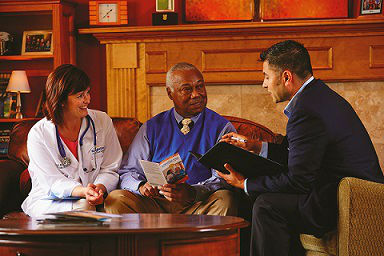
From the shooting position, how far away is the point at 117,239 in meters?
2.07

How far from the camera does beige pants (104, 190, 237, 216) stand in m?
2.99

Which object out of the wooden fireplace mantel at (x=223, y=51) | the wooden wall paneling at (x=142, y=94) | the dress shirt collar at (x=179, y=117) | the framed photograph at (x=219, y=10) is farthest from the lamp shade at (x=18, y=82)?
the dress shirt collar at (x=179, y=117)

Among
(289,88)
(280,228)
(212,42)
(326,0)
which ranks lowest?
(280,228)

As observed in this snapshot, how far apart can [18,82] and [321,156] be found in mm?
3173

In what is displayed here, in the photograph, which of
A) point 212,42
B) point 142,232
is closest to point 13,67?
point 212,42

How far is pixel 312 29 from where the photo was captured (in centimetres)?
468

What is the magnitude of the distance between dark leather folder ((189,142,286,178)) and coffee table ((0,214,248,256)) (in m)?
0.50

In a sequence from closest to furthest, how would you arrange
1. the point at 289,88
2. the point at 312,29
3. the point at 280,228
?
the point at 280,228 → the point at 289,88 → the point at 312,29

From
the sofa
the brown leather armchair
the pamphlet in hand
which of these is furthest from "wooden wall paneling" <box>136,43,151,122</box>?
the sofa

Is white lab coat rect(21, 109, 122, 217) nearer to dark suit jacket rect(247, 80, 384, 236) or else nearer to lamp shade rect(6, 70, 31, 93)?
dark suit jacket rect(247, 80, 384, 236)

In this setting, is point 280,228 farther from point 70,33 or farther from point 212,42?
point 70,33

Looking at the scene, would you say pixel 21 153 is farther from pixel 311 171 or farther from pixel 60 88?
pixel 311 171

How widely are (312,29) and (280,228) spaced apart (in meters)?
2.48

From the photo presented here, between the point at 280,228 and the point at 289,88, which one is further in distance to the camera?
the point at 289,88
